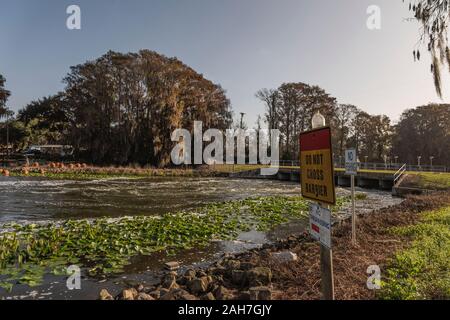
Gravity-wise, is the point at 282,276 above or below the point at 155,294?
above

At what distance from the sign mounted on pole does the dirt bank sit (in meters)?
1.80

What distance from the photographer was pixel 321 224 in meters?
3.00

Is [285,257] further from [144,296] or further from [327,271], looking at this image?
[327,271]

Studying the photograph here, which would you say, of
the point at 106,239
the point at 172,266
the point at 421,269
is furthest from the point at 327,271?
the point at 106,239

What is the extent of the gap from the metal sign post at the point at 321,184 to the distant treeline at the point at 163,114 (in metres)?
38.7

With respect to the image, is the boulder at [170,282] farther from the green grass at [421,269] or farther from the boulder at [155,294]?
the green grass at [421,269]

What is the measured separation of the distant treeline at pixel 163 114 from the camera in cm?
4088

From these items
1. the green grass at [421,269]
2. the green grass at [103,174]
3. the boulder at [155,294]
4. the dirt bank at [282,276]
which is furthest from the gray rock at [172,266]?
the green grass at [103,174]

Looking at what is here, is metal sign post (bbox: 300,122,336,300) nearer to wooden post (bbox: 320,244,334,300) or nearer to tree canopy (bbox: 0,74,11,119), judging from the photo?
wooden post (bbox: 320,244,334,300)

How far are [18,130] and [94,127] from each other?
2255 centimetres

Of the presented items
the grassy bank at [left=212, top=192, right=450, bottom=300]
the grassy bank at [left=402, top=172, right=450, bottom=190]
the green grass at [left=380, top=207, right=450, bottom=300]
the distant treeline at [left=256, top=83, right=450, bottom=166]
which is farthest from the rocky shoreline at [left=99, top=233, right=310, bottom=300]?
the distant treeline at [left=256, top=83, right=450, bottom=166]

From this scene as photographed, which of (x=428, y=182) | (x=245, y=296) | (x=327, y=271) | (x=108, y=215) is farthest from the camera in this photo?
(x=428, y=182)

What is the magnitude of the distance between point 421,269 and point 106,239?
7.03 meters
